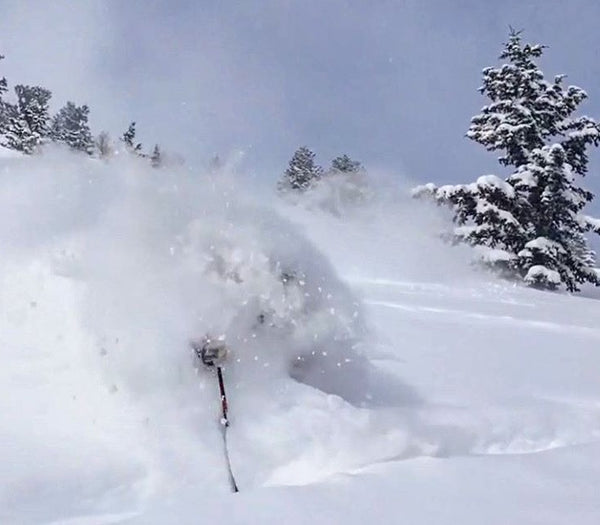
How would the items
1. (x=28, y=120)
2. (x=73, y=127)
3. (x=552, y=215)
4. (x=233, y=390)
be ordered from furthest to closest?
(x=73, y=127)
(x=28, y=120)
(x=552, y=215)
(x=233, y=390)

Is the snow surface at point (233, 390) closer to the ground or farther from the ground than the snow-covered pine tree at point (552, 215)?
closer to the ground

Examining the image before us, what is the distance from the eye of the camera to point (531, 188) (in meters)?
18.4

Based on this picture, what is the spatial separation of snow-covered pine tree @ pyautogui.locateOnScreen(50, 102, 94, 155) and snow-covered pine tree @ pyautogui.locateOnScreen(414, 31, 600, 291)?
3205 cm

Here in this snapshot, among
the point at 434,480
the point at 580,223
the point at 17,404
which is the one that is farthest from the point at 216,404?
the point at 580,223

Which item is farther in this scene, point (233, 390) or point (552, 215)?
point (552, 215)

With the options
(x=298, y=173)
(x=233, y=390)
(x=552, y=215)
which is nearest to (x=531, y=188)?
(x=552, y=215)

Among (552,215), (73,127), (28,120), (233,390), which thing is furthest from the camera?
(73,127)

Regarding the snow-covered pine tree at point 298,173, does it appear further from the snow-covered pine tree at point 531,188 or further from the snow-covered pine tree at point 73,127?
the snow-covered pine tree at point 531,188

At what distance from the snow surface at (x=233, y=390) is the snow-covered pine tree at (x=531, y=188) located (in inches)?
469

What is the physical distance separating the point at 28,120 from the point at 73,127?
19.8ft

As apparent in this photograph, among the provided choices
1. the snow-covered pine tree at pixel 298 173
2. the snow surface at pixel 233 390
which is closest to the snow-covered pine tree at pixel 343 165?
the snow-covered pine tree at pixel 298 173

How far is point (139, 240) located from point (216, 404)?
145 cm

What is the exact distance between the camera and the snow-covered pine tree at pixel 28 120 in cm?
3675

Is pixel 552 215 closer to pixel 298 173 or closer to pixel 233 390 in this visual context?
pixel 233 390
